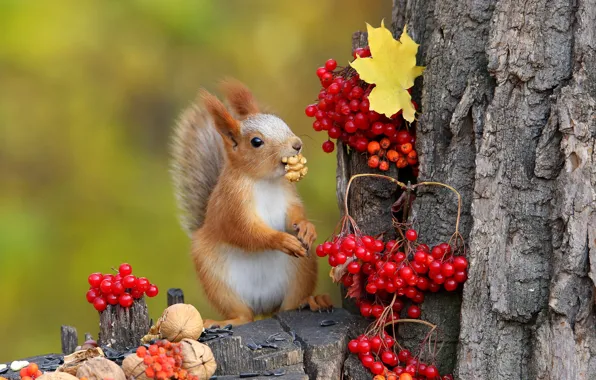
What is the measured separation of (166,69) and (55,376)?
1540 millimetres

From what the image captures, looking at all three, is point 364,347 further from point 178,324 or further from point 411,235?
point 178,324

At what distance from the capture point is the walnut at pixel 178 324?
170cm

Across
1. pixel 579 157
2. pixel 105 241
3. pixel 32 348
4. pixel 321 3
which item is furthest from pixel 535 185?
pixel 32 348

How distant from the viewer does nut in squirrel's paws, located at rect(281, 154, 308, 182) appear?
6.59 ft

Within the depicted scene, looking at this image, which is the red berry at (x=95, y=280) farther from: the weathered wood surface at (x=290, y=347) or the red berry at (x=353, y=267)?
the red berry at (x=353, y=267)

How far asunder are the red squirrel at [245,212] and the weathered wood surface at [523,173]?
425 millimetres

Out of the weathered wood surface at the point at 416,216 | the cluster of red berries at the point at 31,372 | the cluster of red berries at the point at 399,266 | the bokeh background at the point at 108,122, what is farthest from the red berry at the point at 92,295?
the bokeh background at the point at 108,122

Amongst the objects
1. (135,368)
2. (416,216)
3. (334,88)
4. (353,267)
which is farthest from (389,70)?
(135,368)

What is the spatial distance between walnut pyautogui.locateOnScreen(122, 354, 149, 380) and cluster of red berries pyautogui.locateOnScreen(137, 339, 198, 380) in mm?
19

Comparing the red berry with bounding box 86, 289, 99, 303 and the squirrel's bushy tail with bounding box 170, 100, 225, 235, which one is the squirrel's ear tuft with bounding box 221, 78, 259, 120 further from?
the red berry with bounding box 86, 289, 99, 303

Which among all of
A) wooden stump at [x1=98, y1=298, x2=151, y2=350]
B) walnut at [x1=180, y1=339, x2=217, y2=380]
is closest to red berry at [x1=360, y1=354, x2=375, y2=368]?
walnut at [x1=180, y1=339, x2=217, y2=380]

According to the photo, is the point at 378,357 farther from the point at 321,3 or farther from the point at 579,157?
the point at 321,3

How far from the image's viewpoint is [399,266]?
5.97ft

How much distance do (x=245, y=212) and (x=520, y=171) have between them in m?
0.67
